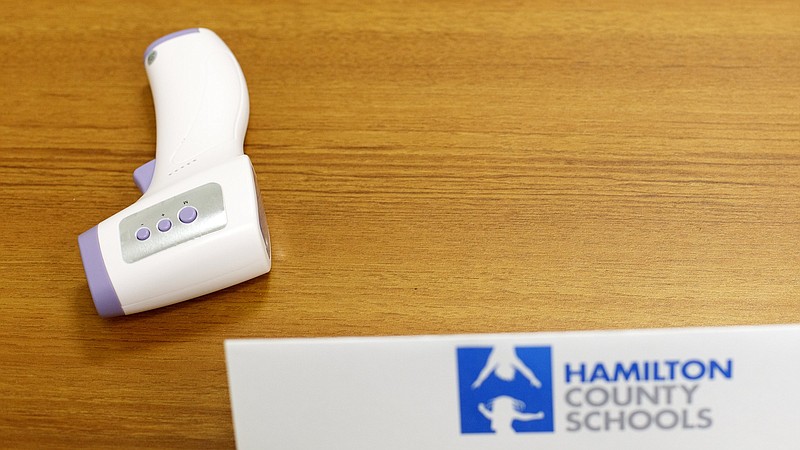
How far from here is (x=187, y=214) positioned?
0.62 metres

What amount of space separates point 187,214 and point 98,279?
0.07 m

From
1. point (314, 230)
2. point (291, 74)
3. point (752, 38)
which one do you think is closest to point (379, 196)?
point (314, 230)

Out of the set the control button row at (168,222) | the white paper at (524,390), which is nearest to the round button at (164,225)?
the control button row at (168,222)

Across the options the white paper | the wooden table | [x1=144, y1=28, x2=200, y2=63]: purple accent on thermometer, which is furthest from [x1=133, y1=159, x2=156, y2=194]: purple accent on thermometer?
the white paper

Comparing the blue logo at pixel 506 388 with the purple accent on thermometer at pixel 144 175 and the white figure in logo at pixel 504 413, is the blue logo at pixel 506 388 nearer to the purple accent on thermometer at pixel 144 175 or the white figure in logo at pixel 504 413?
the white figure in logo at pixel 504 413

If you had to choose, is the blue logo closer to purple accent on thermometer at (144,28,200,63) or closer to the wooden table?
the wooden table

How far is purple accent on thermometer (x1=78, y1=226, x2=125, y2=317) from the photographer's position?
0.61 meters

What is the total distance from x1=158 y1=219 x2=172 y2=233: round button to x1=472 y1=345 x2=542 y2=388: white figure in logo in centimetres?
24

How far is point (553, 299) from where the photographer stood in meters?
0.62

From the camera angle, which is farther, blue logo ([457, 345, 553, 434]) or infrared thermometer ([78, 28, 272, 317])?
infrared thermometer ([78, 28, 272, 317])

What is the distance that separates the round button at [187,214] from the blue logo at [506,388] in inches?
8.5

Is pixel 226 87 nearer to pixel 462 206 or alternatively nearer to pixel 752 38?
pixel 462 206

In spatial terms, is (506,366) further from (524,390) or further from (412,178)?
(412,178)

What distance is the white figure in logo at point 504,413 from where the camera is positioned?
1.64 ft
